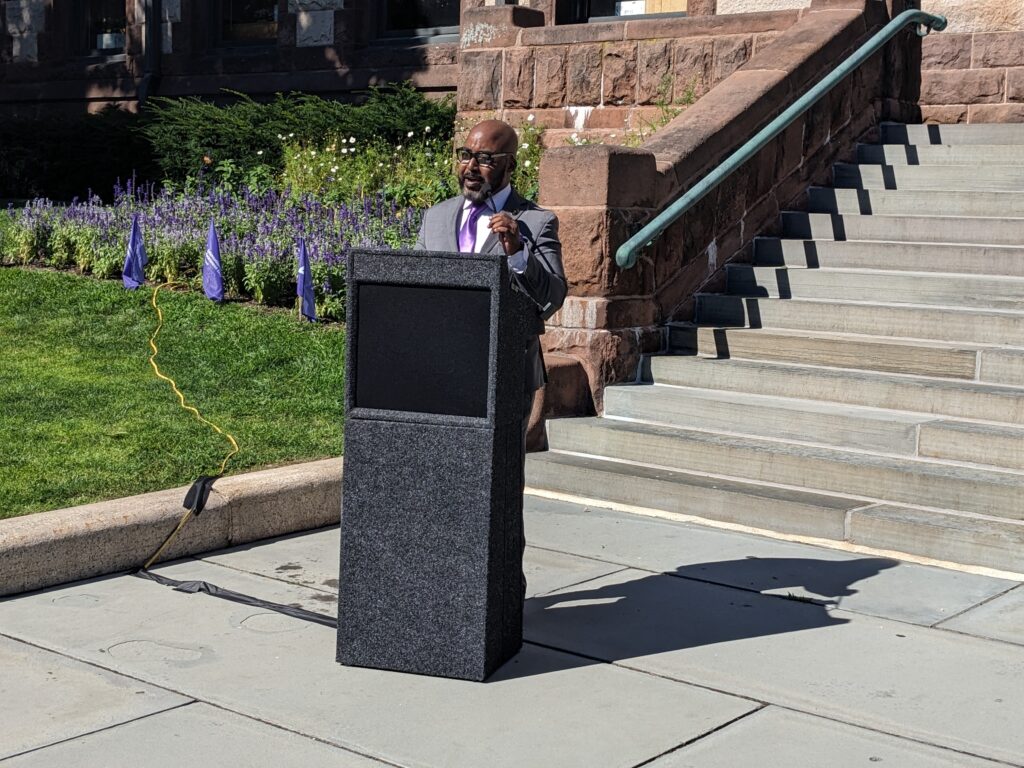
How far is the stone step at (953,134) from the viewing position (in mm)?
10648

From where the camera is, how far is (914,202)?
9.94 m

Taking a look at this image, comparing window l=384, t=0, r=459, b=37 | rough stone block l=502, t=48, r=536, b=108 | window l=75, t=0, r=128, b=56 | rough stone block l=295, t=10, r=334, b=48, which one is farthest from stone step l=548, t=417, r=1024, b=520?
window l=75, t=0, r=128, b=56

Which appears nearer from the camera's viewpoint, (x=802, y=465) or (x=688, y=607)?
(x=688, y=607)

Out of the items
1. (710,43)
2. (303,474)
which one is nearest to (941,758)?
(303,474)

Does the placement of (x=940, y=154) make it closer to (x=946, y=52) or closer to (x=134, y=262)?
A: (x=946, y=52)

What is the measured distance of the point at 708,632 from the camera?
5.43 m

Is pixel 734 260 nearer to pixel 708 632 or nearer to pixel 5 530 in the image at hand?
pixel 708 632

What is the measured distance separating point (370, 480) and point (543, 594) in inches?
51.4

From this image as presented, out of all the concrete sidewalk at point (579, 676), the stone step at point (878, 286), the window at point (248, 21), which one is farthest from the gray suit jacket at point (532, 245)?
the window at point (248, 21)

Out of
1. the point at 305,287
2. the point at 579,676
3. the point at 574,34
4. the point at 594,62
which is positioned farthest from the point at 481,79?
the point at 579,676

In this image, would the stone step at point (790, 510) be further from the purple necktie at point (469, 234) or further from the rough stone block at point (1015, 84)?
the rough stone block at point (1015, 84)

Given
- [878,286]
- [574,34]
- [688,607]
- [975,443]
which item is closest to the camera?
[688,607]

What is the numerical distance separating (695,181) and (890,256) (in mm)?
1373

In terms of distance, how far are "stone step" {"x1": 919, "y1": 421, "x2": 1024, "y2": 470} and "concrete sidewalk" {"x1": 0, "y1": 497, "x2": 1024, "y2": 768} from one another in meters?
0.97
